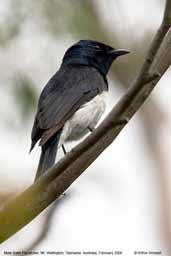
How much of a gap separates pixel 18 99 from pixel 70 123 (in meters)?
2.05

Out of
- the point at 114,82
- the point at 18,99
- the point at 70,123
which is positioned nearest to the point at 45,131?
the point at 70,123

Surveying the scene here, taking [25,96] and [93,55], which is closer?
[25,96]

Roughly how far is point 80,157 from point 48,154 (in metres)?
1.39

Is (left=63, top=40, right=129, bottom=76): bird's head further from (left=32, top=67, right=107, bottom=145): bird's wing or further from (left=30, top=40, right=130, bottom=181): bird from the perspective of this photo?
(left=32, top=67, right=107, bottom=145): bird's wing

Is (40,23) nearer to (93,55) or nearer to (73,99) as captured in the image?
(73,99)

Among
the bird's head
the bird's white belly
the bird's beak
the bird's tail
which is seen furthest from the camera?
the bird's head

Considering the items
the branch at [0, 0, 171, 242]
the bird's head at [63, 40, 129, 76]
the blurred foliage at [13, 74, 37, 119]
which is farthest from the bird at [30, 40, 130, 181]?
the blurred foliage at [13, 74, 37, 119]

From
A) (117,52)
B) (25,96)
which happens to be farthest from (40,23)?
(117,52)

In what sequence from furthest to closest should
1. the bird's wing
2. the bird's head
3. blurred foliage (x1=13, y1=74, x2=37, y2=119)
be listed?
the bird's head < the bird's wing < blurred foliage (x1=13, y1=74, x2=37, y2=119)

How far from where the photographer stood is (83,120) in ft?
16.8

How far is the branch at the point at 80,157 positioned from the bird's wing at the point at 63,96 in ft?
3.60

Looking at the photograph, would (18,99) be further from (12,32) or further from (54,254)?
(54,254)

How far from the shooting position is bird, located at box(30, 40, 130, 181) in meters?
4.79

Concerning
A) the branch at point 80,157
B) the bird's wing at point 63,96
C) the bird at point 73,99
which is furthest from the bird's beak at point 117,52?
the branch at point 80,157
